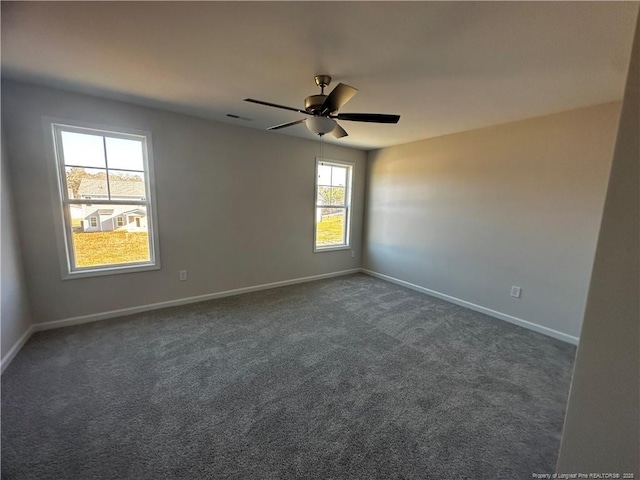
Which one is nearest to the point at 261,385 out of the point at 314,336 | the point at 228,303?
the point at 314,336

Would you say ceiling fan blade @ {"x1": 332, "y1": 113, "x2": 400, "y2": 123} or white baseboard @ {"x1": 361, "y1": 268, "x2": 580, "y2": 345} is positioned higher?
ceiling fan blade @ {"x1": 332, "y1": 113, "x2": 400, "y2": 123}

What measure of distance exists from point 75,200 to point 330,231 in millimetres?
3604

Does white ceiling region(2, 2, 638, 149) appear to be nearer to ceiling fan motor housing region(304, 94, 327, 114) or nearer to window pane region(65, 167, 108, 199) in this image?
ceiling fan motor housing region(304, 94, 327, 114)

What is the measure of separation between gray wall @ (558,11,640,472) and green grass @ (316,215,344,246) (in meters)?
4.16

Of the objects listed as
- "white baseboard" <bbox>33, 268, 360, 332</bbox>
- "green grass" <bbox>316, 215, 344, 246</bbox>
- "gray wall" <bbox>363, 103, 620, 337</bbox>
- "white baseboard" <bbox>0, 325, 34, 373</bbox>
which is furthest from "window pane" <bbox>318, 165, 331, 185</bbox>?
"white baseboard" <bbox>0, 325, 34, 373</bbox>

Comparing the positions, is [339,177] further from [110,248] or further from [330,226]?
[110,248]

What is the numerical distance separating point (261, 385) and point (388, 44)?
2.61 metres

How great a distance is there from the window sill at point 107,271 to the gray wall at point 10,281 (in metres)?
0.37

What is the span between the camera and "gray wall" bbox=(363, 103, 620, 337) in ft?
8.86

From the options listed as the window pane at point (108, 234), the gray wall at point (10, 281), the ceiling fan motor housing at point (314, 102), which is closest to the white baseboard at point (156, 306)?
the gray wall at point (10, 281)

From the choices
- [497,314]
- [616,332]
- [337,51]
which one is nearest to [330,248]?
[497,314]

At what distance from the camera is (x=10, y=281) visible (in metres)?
2.38

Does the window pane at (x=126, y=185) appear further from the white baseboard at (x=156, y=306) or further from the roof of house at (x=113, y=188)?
the white baseboard at (x=156, y=306)

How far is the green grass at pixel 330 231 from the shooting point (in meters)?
4.87
